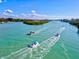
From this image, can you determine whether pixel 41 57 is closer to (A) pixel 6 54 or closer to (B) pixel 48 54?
(B) pixel 48 54

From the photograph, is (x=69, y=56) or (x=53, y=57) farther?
(x=69, y=56)

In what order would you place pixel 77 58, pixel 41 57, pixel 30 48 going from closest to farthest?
pixel 41 57 < pixel 77 58 < pixel 30 48

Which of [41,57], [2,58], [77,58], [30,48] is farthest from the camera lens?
[30,48]

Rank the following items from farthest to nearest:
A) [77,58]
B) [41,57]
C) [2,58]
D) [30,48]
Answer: [30,48], [77,58], [41,57], [2,58]

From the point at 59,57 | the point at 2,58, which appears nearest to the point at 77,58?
the point at 59,57

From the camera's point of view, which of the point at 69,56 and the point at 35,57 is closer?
the point at 35,57

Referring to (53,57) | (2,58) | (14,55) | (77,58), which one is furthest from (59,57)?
(2,58)

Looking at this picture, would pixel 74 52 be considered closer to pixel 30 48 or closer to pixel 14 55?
pixel 30 48

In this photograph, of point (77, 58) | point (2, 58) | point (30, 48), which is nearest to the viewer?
point (2, 58)
